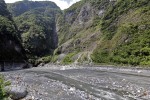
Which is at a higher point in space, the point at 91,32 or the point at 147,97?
the point at 91,32

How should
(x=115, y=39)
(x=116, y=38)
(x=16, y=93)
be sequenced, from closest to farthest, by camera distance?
(x=16, y=93) < (x=116, y=38) < (x=115, y=39)

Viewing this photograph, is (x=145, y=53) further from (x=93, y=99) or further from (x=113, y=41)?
(x=93, y=99)

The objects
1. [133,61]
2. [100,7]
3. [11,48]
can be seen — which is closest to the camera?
[133,61]

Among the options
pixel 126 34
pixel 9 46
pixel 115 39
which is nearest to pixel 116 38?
pixel 115 39

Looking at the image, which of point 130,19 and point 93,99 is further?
point 130,19

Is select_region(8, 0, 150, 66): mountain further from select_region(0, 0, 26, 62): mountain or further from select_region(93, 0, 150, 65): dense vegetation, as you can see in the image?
select_region(0, 0, 26, 62): mountain

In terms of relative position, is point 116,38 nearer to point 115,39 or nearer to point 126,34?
point 115,39


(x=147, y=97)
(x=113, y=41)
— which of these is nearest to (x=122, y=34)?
(x=113, y=41)

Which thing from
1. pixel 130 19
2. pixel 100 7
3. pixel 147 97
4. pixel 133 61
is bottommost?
pixel 147 97

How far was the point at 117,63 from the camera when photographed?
11438 cm

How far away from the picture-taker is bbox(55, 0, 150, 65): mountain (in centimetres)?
11462

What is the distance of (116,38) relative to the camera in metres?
138

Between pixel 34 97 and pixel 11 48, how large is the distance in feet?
422

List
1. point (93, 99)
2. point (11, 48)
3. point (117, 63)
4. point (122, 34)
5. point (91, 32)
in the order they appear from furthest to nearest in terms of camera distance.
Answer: point (91, 32)
point (11, 48)
point (122, 34)
point (117, 63)
point (93, 99)
